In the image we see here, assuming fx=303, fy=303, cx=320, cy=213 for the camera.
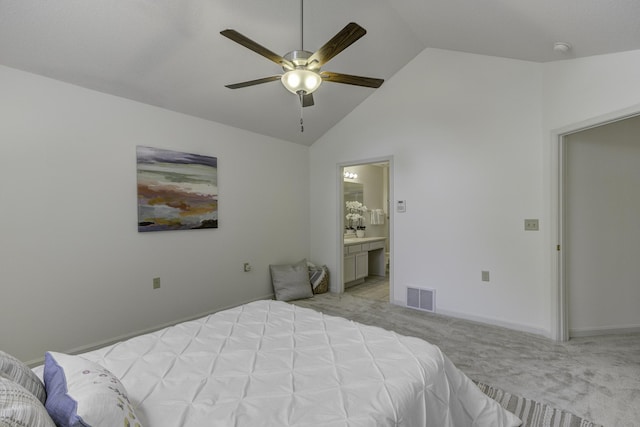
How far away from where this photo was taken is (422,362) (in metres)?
1.45

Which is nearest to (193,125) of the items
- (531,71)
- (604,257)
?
(531,71)

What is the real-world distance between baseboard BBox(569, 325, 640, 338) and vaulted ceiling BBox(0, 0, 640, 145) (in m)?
2.60

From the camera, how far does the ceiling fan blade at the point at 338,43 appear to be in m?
1.68

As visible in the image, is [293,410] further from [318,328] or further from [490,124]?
[490,124]

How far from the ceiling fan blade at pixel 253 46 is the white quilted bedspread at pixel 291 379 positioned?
5.58 feet

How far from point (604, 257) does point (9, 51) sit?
18.2ft

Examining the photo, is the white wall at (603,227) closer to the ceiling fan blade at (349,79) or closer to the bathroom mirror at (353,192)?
the ceiling fan blade at (349,79)

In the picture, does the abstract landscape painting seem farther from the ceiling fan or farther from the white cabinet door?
the white cabinet door

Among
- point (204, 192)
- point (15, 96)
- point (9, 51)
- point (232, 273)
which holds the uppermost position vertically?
point (9, 51)

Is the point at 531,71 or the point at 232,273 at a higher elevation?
the point at 531,71

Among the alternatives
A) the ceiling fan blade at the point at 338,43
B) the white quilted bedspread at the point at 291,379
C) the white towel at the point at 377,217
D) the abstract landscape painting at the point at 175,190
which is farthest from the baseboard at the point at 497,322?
the ceiling fan blade at the point at 338,43

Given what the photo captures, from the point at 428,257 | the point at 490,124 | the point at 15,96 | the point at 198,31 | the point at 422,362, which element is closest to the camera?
the point at 422,362

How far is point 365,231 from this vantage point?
6.16 metres

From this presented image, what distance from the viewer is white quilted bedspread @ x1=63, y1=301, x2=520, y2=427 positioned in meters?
1.10
